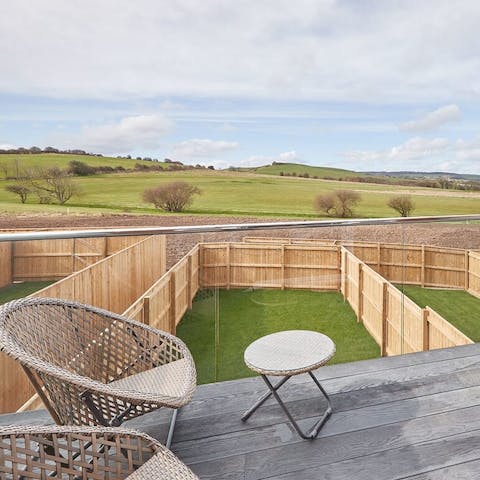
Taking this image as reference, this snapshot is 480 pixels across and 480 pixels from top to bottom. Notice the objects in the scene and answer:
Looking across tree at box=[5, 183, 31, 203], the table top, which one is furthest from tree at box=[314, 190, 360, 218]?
the table top

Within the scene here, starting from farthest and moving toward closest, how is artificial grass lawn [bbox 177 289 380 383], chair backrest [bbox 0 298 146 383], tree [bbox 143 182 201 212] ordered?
tree [bbox 143 182 201 212]
artificial grass lawn [bbox 177 289 380 383]
chair backrest [bbox 0 298 146 383]

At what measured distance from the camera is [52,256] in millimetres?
2621

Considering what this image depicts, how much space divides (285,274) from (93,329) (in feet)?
4.16

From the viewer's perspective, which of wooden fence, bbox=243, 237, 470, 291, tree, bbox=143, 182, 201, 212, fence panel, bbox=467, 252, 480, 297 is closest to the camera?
wooden fence, bbox=243, 237, 470, 291

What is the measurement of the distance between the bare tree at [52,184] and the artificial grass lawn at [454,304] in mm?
20942

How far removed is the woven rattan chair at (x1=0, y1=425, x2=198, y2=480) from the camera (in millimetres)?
993

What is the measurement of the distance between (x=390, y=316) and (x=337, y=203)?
1986 cm

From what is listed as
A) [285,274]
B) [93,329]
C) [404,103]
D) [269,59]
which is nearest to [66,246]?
[93,329]

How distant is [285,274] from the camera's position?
8.95 feet

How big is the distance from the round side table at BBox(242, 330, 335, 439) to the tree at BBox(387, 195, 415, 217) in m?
19.2

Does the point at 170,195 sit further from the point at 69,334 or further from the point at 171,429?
the point at 171,429

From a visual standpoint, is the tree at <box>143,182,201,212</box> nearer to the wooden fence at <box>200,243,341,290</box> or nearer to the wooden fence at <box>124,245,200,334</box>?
the wooden fence at <box>200,243,341,290</box>

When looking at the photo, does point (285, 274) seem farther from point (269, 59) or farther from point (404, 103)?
point (404, 103)

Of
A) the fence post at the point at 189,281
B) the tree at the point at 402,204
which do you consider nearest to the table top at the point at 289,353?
the fence post at the point at 189,281
